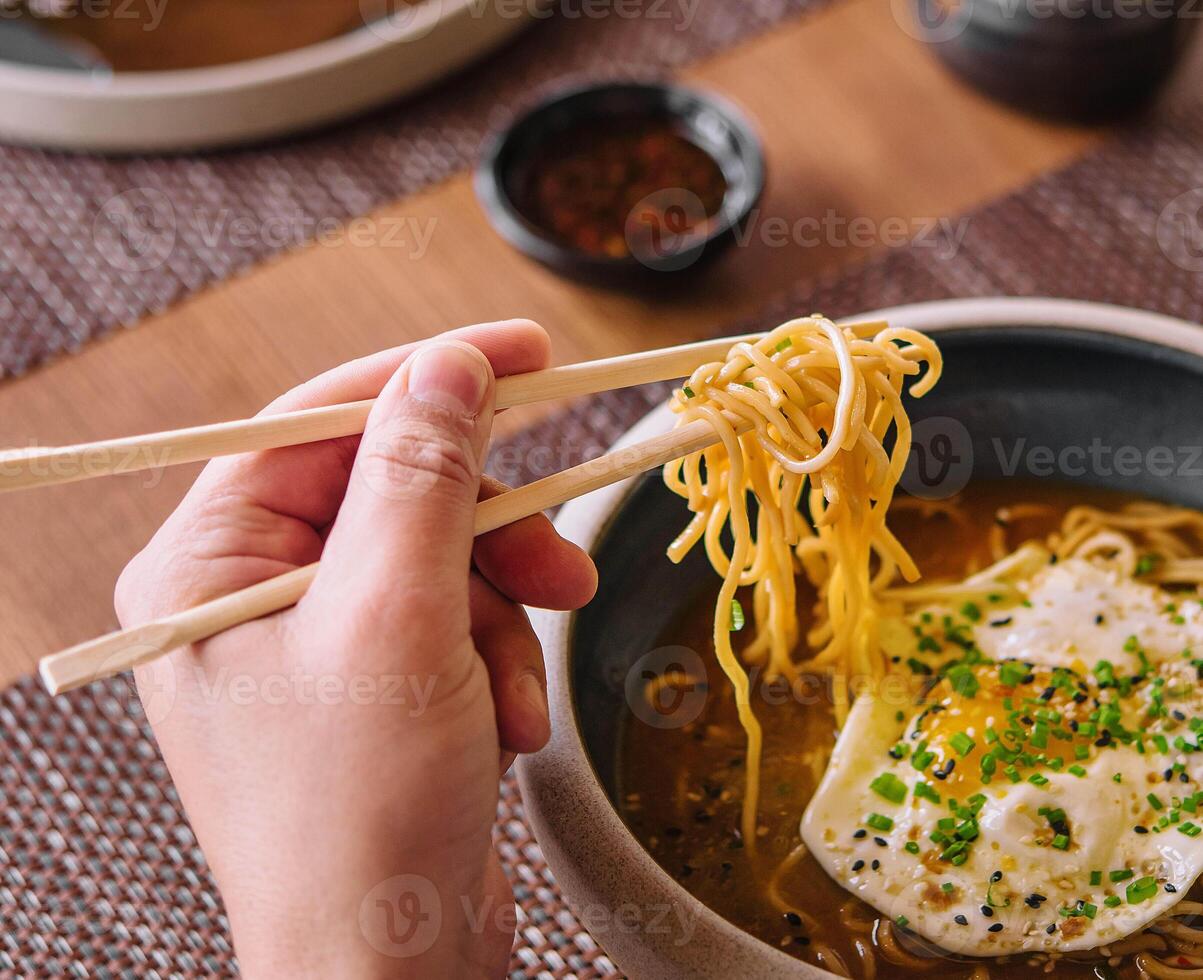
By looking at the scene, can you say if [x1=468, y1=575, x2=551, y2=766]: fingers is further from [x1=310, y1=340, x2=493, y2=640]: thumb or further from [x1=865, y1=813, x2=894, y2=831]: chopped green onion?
[x1=865, y1=813, x2=894, y2=831]: chopped green onion

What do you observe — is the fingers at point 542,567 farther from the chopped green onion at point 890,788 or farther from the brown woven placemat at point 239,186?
the brown woven placemat at point 239,186

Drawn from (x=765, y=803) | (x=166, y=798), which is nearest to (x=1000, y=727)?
(x=765, y=803)

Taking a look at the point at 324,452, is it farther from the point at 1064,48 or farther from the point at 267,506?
→ the point at 1064,48

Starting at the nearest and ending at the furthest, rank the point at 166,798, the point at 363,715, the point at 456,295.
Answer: the point at 363,715 → the point at 166,798 → the point at 456,295

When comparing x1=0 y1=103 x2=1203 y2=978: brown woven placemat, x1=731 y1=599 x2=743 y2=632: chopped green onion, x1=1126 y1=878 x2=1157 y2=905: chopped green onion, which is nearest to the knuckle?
x1=731 y1=599 x2=743 y2=632: chopped green onion

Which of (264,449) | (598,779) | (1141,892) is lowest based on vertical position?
(1141,892)

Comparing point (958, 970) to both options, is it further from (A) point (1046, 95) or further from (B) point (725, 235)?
(A) point (1046, 95)

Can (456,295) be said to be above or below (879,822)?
above
